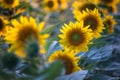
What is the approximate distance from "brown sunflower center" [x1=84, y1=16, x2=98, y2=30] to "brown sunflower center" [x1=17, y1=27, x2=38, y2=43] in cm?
46

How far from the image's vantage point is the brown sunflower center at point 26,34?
798 mm

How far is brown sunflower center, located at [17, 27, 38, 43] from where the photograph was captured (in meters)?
0.80

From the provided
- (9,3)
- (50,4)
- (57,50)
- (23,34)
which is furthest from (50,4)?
(23,34)

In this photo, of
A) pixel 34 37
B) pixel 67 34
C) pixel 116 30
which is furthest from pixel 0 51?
pixel 116 30

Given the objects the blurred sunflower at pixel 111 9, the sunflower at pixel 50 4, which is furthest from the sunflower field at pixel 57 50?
the sunflower at pixel 50 4

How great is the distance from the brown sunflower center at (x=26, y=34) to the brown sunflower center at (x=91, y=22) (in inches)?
18.1

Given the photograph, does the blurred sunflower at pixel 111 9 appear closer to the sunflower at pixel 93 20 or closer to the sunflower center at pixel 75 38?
the sunflower at pixel 93 20

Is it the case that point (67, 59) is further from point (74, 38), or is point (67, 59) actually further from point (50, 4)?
point (50, 4)

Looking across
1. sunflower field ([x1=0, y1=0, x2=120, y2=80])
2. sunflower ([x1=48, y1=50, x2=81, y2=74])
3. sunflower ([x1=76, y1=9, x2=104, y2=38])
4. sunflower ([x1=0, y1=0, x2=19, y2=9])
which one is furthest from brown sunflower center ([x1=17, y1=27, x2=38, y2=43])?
sunflower ([x1=0, y1=0, x2=19, y2=9])

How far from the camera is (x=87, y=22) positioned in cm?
126

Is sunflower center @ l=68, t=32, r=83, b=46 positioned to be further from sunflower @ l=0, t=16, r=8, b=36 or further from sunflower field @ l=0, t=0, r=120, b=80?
sunflower @ l=0, t=16, r=8, b=36

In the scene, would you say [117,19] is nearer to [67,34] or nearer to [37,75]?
[67,34]

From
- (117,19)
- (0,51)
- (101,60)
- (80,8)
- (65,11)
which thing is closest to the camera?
(101,60)

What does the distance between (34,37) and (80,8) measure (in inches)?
32.0
